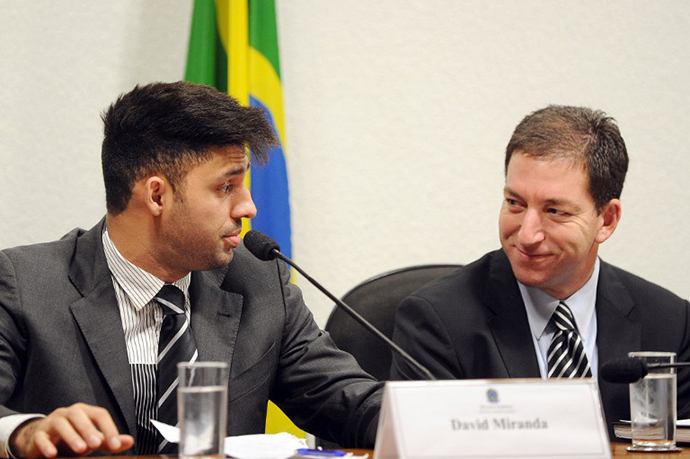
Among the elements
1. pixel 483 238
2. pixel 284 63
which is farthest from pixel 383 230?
pixel 284 63

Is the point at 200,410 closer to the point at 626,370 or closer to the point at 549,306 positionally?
the point at 626,370

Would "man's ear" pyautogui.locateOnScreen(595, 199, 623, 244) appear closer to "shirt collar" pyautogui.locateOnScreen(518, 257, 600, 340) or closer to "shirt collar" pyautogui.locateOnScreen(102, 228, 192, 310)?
"shirt collar" pyautogui.locateOnScreen(518, 257, 600, 340)

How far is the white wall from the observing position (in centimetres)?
293

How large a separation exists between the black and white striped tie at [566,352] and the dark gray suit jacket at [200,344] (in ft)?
1.51

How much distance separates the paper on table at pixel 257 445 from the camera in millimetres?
1384

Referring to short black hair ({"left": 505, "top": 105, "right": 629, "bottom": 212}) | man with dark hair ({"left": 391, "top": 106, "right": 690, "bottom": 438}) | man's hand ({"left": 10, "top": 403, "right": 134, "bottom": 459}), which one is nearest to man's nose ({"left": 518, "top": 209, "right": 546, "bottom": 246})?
man with dark hair ({"left": 391, "top": 106, "right": 690, "bottom": 438})

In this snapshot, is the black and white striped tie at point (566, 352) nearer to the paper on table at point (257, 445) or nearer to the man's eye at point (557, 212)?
the man's eye at point (557, 212)

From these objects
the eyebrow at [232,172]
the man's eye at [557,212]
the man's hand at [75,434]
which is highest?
the eyebrow at [232,172]

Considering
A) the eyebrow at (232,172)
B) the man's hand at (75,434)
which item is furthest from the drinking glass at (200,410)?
the eyebrow at (232,172)

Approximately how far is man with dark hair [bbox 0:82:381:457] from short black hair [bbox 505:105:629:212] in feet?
2.06

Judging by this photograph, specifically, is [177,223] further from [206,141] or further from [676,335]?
[676,335]

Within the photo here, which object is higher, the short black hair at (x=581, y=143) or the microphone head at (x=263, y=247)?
the short black hair at (x=581, y=143)

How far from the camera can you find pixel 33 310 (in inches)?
71.0

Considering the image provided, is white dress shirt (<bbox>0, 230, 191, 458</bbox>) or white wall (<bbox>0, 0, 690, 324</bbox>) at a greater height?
white wall (<bbox>0, 0, 690, 324</bbox>)
